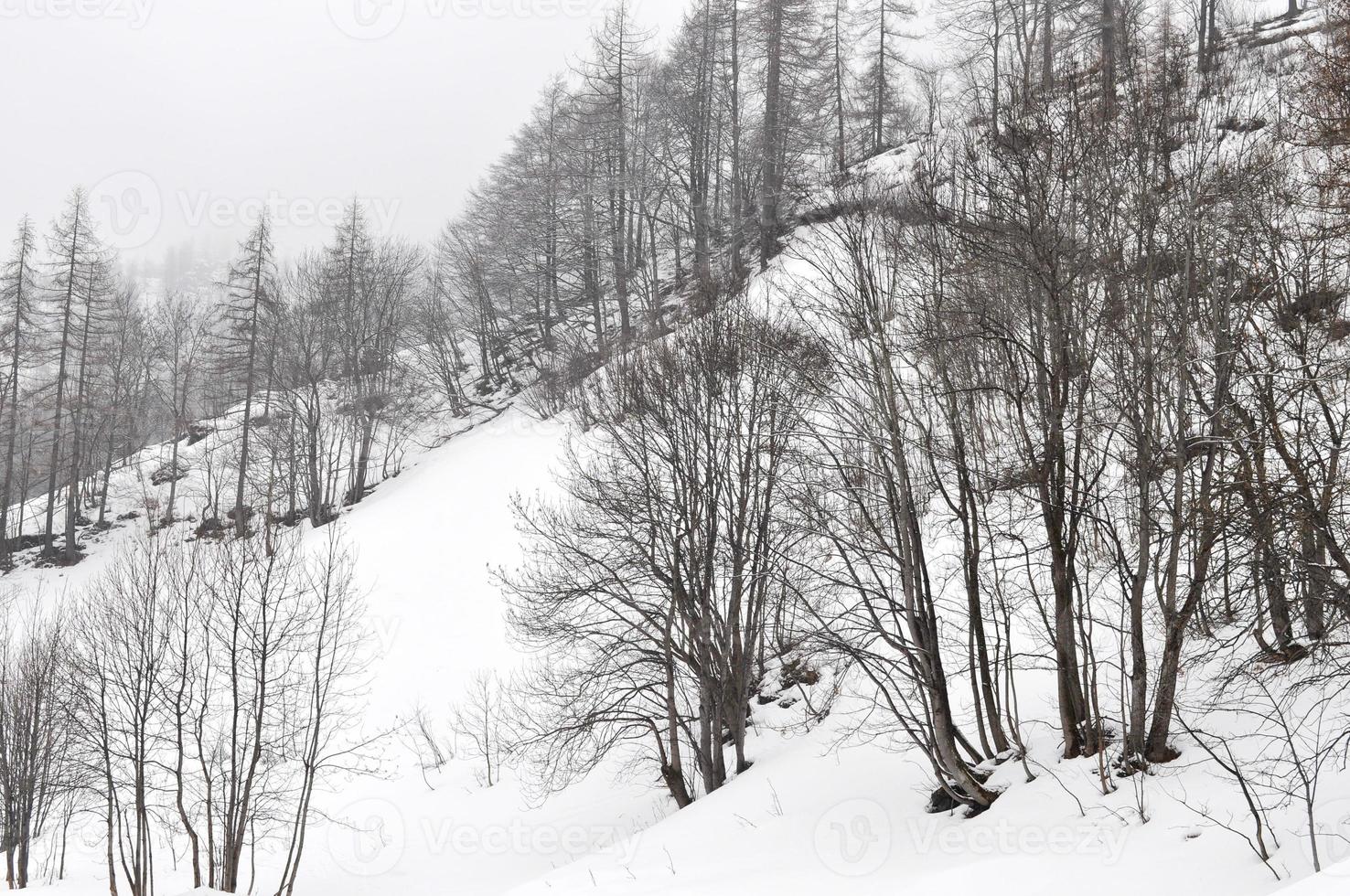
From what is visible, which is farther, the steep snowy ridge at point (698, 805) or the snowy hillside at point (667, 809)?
the snowy hillside at point (667, 809)

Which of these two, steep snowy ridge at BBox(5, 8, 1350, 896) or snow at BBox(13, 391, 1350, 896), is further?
snow at BBox(13, 391, 1350, 896)

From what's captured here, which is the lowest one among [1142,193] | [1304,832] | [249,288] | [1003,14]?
[1304,832]

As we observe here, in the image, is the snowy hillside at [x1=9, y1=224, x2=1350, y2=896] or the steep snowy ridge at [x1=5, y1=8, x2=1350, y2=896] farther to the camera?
the snowy hillside at [x1=9, y1=224, x2=1350, y2=896]

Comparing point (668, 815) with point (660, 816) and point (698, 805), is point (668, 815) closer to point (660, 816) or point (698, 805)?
point (660, 816)

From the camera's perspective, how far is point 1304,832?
17.9ft

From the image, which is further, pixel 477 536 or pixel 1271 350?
pixel 477 536

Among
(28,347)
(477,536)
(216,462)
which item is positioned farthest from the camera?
(216,462)

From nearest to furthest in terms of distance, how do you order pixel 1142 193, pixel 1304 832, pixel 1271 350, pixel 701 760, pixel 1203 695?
pixel 1304 832
pixel 1142 193
pixel 1203 695
pixel 1271 350
pixel 701 760

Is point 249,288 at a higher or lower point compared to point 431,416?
higher

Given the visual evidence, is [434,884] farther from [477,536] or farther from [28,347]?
[28,347]

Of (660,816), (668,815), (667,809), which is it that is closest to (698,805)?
(668,815)

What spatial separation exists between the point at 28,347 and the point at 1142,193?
39316mm

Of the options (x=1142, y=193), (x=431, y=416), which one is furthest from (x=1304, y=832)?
(x=431, y=416)

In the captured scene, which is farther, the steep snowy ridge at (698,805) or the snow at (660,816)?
the snow at (660,816)
